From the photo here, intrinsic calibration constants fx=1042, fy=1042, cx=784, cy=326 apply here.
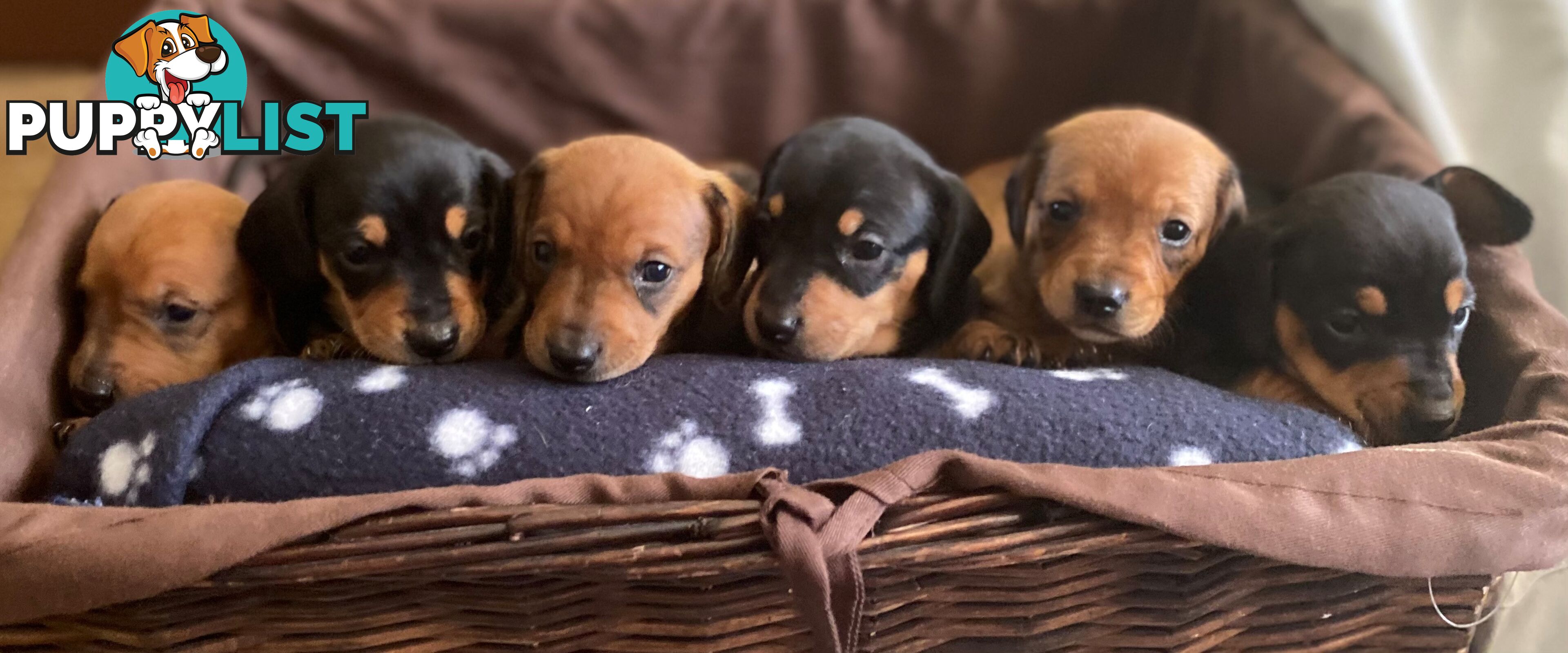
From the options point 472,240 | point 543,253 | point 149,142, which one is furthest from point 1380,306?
point 149,142

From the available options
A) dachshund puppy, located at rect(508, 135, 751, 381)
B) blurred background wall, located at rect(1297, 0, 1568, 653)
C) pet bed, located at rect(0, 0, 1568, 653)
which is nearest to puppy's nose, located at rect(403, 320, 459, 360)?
dachshund puppy, located at rect(508, 135, 751, 381)

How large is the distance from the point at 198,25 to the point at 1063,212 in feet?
5.96

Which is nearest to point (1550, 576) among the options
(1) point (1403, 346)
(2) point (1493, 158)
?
(1) point (1403, 346)

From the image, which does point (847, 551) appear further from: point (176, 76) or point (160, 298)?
point (176, 76)

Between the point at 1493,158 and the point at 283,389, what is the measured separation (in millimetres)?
2178

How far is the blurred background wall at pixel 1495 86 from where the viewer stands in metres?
1.85

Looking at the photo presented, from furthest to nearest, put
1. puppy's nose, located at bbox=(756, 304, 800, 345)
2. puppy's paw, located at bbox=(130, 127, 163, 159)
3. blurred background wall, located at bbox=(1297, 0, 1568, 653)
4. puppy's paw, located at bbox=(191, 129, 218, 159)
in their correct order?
1. puppy's paw, located at bbox=(191, 129, 218, 159)
2. puppy's paw, located at bbox=(130, 127, 163, 159)
3. blurred background wall, located at bbox=(1297, 0, 1568, 653)
4. puppy's nose, located at bbox=(756, 304, 800, 345)

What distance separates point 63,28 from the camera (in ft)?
13.0

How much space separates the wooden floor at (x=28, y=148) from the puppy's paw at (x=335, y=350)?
179 centimetres

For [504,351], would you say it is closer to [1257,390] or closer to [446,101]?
[446,101]

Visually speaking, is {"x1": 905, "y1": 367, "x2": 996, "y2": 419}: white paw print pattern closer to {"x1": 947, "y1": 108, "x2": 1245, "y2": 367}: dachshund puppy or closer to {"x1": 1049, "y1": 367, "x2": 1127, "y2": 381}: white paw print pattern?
{"x1": 1049, "y1": 367, "x2": 1127, "y2": 381}: white paw print pattern

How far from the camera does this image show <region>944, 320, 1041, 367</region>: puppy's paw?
5.74 ft

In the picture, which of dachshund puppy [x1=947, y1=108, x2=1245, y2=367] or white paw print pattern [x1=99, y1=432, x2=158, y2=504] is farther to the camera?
dachshund puppy [x1=947, y1=108, x2=1245, y2=367]

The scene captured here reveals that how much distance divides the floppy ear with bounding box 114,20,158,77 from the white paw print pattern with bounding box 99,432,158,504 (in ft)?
3.35
